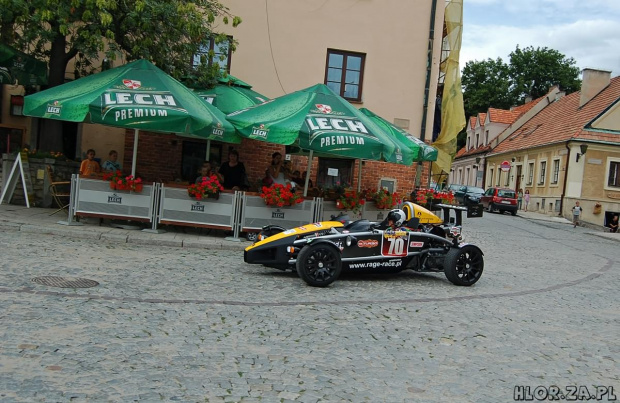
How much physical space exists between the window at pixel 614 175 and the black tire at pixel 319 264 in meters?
32.9

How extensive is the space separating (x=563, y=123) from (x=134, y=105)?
3631cm

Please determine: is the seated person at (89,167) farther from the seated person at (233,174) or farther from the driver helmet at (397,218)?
the driver helmet at (397,218)

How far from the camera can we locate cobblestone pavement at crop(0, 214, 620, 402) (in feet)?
14.5

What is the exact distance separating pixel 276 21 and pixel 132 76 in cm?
674

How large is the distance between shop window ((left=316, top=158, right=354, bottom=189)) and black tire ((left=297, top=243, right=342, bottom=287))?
10.2 meters

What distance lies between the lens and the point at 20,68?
51.3ft

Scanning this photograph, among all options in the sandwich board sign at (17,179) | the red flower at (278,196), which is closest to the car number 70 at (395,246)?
the red flower at (278,196)

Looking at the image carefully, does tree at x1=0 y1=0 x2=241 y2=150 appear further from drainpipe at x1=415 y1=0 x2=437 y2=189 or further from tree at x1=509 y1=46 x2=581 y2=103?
tree at x1=509 y1=46 x2=581 y2=103

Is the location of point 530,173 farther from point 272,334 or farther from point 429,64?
point 272,334

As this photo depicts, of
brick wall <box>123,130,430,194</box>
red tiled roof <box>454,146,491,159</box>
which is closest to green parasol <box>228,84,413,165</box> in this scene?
brick wall <box>123,130,430,194</box>

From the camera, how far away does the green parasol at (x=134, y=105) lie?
11477mm

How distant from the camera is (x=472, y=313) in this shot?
750cm

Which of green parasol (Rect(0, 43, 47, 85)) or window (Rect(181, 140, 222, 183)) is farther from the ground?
green parasol (Rect(0, 43, 47, 85))

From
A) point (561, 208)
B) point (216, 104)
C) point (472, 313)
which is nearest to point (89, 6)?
point (216, 104)
